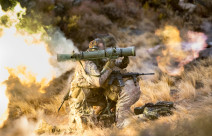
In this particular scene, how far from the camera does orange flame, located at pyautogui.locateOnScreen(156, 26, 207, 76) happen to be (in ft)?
28.4

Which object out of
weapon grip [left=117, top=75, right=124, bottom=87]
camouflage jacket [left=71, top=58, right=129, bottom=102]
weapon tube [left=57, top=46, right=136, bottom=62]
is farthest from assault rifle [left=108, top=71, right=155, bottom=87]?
weapon tube [left=57, top=46, right=136, bottom=62]

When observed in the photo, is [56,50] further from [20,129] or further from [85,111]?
[85,111]

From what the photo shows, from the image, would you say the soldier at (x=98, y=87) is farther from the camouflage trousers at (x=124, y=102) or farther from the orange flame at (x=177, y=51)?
the orange flame at (x=177, y=51)

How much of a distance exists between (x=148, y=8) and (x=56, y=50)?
7431 millimetres

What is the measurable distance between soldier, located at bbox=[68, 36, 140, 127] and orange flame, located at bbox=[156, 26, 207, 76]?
14.8ft

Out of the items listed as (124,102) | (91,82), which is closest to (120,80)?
(124,102)

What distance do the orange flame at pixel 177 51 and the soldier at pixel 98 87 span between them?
14.8 ft

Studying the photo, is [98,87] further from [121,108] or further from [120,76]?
[121,108]

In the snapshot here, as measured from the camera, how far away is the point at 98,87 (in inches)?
158

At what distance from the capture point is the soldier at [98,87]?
12.3 ft

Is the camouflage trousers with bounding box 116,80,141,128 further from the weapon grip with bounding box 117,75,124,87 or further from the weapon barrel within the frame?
the weapon barrel

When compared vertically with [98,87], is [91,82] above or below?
above

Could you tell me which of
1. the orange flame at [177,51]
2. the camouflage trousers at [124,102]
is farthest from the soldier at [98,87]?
the orange flame at [177,51]

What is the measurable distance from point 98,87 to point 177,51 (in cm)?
662
